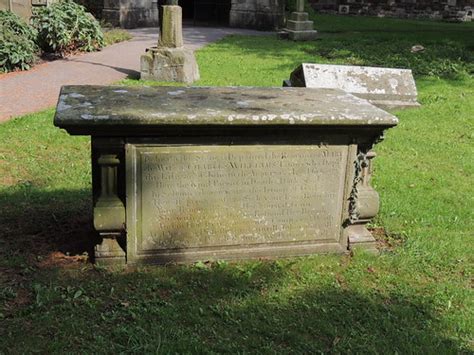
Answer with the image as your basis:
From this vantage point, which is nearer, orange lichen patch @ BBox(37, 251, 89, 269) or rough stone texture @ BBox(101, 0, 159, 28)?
orange lichen patch @ BBox(37, 251, 89, 269)

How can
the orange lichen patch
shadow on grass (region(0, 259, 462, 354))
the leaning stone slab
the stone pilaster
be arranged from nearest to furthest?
shadow on grass (region(0, 259, 462, 354)) < the orange lichen patch < the stone pilaster < the leaning stone slab

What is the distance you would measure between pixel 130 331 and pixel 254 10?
19.2 metres

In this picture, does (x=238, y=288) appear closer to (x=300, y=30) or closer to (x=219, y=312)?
(x=219, y=312)

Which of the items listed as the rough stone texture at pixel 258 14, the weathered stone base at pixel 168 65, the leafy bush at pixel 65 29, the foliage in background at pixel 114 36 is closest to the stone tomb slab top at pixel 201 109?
the weathered stone base at pixel 168 65

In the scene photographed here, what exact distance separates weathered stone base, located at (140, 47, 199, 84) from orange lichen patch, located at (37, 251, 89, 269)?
686 centimetres

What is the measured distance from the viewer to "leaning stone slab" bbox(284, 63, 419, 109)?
26.8ft

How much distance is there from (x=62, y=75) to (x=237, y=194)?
831 centimetres

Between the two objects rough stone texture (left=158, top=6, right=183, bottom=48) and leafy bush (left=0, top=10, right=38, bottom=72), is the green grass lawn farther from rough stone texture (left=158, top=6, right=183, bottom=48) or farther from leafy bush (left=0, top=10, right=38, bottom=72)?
leafy bush (left=0, top=10, right=38, bottom=72)

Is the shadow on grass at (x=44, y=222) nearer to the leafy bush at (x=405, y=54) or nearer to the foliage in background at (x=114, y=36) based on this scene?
the leafy bush at (x=405, y=54)

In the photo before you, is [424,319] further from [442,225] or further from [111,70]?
[111,70]

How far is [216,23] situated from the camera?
76.5 feet

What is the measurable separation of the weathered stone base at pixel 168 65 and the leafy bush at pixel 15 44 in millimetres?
2842

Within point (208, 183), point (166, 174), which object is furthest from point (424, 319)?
point (166, 174)

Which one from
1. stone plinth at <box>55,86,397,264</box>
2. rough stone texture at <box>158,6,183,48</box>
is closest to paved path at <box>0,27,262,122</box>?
rough stone texture at <box>158,6,183,48</box>
